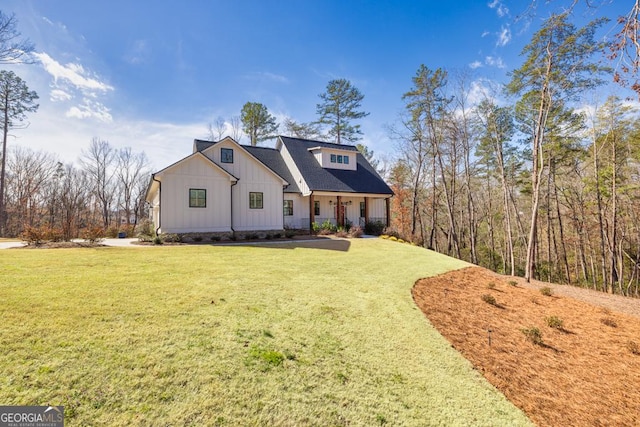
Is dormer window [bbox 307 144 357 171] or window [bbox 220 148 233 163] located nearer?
window [bbox 220 148 233 163]

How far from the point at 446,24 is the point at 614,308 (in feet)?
41.0

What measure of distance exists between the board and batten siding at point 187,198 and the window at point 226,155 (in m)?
1.37

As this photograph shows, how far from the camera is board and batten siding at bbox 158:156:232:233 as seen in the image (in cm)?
1345

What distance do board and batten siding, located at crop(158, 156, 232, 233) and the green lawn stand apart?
300 inches

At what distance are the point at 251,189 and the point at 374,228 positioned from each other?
917 centimetres

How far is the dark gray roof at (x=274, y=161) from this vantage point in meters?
19.3

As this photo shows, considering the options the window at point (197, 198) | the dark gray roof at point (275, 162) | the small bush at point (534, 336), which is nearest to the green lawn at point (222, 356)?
the small bush at point (534, 336)

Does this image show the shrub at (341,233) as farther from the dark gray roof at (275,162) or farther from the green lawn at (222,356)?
the green lawn at (222,356)

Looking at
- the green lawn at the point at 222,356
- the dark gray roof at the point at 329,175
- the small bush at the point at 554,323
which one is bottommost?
the small bush at the point at 554,323

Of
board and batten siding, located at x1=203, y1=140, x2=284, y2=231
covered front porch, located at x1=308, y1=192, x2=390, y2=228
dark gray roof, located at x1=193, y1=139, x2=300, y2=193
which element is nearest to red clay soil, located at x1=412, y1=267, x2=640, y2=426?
board and batten siding, located at x1=203, y1=140, x2=284, y2=231

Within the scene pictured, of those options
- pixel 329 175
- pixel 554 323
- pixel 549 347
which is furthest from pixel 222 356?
pixel 329 175

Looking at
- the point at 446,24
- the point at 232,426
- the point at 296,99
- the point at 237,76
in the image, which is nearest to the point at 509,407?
the point at 232,426

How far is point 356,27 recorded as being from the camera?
13.1 metres

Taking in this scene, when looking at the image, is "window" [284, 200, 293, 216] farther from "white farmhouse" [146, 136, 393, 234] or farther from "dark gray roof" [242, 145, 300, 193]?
"dark gray roof" [242, 145, 300, 193]
